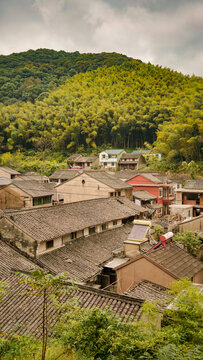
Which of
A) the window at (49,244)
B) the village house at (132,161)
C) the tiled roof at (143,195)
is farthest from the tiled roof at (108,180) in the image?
the village house at (132,161)

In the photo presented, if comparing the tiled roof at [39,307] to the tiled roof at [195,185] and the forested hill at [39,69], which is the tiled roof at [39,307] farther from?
the forested hill at [39,69]

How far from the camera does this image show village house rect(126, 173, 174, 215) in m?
35.2

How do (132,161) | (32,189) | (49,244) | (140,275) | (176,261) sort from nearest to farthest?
(140,275) < (176,261) < (49,244) < (32,189) < (132,161)

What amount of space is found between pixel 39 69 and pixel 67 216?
497 feet

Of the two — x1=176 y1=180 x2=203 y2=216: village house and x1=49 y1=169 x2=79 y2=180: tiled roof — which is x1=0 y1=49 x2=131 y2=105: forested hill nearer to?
x1=49 y1=169 x2=79 y2=180: tiled roof

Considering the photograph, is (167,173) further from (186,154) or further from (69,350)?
(69,350)

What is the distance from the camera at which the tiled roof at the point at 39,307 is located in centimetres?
837

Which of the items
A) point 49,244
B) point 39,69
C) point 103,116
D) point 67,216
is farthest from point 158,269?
point 39,69

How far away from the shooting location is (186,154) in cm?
5266

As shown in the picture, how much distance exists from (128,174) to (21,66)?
143873mm

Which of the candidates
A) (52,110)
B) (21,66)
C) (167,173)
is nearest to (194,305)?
(167,173)

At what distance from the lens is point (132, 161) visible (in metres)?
61.7

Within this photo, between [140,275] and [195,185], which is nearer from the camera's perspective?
[140,275]

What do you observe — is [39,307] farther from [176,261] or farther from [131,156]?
[131,156]
